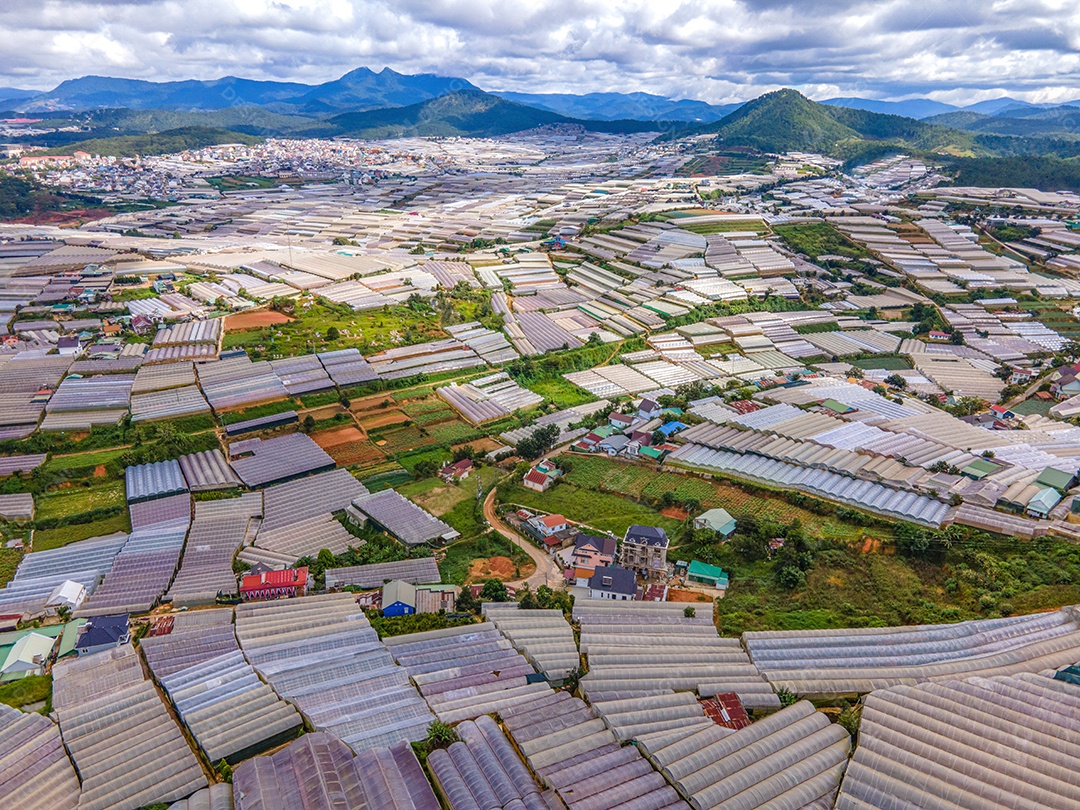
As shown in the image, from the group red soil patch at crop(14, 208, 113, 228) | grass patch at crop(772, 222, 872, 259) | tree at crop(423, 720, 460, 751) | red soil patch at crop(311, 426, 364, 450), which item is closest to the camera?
tree at crop(423, 720, 460, 751)

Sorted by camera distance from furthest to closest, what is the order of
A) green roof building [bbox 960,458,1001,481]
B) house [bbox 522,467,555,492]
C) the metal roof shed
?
house [bbox 522,467,555,492] < the metal roof shed < green roof building [bbox 960,458,1001,481]

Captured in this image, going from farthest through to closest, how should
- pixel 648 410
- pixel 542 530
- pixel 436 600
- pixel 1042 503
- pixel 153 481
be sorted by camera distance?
pixel 648 410, pixel 153 481, pixel 542 530, pixel 1042 503, pixel 436 600

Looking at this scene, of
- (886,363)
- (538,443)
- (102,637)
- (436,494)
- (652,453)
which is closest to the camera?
(102,637)

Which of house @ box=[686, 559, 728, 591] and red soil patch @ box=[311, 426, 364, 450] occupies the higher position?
red soil patch @ box=[311, 426, 364, 450]

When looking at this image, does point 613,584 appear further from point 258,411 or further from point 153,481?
point 258,411

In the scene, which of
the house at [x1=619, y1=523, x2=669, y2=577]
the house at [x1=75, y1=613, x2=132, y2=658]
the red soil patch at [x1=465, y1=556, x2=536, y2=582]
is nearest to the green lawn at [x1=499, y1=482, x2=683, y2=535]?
the house at [x1=619, y1=523, x2=669, y2=577]

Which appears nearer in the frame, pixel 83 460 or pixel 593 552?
pixel 593 552

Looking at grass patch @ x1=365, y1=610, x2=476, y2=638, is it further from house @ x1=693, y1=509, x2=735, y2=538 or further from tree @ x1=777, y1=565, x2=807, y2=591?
tree @ x1=777, y1=565, x2=807, y2=591

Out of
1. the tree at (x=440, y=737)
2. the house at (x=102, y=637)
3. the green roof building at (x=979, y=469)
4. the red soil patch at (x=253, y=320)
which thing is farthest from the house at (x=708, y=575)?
the red soil patch at (x=253, y=320)

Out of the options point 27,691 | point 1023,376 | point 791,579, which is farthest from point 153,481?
point 1023,376
